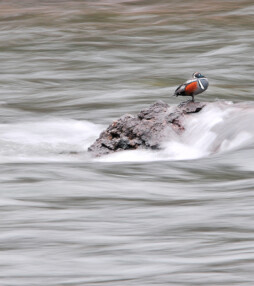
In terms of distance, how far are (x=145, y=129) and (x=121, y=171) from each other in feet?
2.27

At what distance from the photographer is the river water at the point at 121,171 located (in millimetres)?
4238

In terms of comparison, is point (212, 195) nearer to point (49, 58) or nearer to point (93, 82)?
point (93, 82)

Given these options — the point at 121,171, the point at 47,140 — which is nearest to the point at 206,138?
the point at 121,171

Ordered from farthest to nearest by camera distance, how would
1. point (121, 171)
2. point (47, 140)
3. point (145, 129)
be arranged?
point (47, 140) → point (145, 129) → point (121, 171)

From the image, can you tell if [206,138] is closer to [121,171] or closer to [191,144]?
[191,144]

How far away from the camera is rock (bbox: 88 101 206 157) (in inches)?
278

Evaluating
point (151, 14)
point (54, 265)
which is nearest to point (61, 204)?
point (54, 265)

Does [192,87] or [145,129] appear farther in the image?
[192,87]

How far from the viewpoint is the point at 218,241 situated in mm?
4594

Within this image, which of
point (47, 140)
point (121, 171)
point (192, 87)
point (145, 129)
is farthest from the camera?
point (47, 140)

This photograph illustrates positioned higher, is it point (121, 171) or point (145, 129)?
point (145, 129)

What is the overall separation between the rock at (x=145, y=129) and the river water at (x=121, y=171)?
0.34 feet

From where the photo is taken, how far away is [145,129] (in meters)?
7.07

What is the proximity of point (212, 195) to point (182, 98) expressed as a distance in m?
4.38
